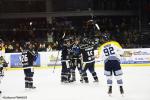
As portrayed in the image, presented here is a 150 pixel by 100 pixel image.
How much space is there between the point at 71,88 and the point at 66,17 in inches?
508

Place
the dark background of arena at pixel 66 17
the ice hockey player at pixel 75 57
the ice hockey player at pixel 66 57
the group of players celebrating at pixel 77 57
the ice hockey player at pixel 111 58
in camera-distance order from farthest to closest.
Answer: the dark background of arena at pixel 66 17 → the ice hockey player at pixel 66 57 → the ice hockey player at pixel 75 57 → the group of players celebrating at pixel 77 57 → the ice hockey player at pixel 111 58

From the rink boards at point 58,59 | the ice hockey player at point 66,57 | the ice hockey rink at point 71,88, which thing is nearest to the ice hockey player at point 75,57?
the ice hockey player at point 66,57

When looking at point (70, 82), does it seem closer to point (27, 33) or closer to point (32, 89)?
point (32, 89)

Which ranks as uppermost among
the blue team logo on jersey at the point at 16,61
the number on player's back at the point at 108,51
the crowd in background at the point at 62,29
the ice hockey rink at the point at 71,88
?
the crowd in background at the point at 62,29

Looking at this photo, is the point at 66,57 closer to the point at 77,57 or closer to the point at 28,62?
the point at 77,57

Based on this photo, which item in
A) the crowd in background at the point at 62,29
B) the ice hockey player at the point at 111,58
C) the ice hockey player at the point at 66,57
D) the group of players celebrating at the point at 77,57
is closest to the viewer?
the ice hockey player at the point at 111,58

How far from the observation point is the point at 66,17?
906 inches

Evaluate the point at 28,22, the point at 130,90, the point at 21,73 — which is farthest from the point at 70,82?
the point at 28,22

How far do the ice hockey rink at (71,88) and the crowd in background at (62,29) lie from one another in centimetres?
658

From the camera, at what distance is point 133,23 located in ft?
73.6

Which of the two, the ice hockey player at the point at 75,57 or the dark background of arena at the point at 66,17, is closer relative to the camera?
the ice hockey player at the point at 75,57

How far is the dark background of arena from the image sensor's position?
21438mm

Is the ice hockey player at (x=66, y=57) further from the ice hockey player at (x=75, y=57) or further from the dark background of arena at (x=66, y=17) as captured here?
the dark background of arena at (x=66, y=17)

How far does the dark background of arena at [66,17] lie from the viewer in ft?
70.3
